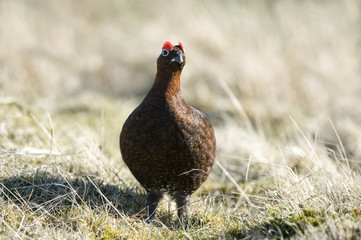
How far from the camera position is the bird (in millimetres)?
2955

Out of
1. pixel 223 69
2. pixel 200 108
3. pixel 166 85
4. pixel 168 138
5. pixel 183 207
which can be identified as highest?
pixel 166 85

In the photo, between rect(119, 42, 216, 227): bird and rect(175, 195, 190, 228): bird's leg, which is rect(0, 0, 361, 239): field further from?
rect(119, 42, 216, 227): bird

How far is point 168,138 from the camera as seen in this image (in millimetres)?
2941

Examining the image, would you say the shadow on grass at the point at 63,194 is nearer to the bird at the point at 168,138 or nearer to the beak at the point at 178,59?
the bird at the point at 168,138

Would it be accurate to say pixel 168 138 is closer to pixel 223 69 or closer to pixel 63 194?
pixel 63 194

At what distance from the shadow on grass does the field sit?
0.01m

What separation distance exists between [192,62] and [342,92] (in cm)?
309

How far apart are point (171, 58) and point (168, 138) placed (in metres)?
0.62

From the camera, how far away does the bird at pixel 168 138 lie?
2.96m

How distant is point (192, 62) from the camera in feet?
27.6

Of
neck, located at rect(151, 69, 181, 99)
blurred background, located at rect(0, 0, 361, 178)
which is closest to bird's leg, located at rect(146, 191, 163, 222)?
neck, located at rect(151, 69, 181, 99)

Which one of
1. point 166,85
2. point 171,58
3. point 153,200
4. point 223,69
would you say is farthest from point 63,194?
point 223,69

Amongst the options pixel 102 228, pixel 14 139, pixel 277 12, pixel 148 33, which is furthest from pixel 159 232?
pixel 148 33

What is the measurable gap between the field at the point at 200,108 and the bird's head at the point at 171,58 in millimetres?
910
